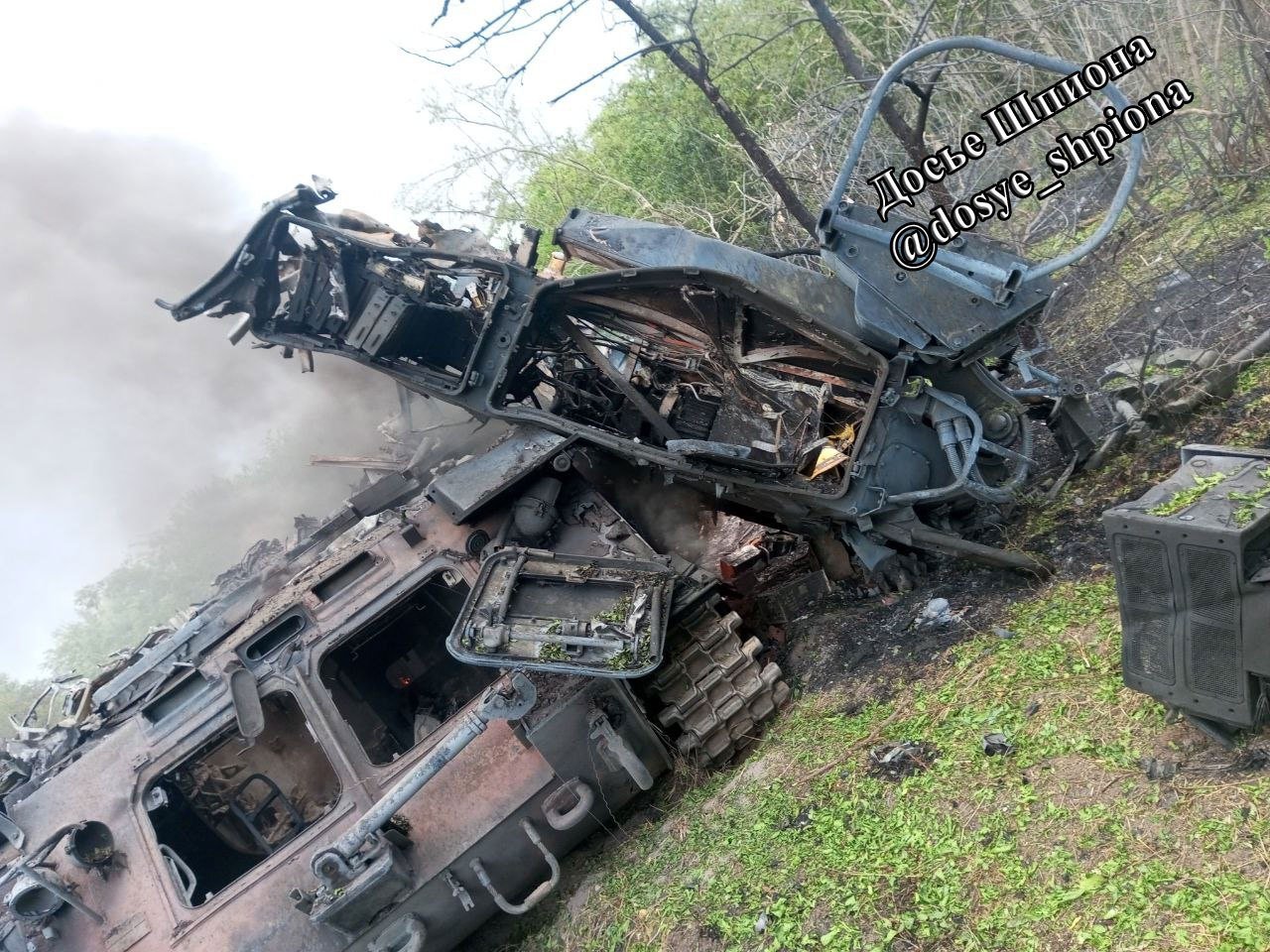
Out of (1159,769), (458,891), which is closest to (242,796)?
(458,891)

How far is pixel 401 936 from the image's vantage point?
4414mm

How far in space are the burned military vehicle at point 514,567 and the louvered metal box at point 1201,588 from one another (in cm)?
126

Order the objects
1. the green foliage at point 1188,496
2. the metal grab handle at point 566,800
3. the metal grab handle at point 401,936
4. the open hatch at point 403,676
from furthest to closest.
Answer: the open hatch at point 403,676 < the metal grab handle at point 566,800 < the metal grab handle at point 401,936 < the green foliage at point 1188,496

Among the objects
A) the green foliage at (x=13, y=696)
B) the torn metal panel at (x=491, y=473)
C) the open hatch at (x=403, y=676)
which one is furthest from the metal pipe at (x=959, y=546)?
the green foliage at (x=13, y=696)

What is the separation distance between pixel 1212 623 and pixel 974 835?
1.18 metres

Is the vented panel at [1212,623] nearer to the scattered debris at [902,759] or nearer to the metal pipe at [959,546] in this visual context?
the scattered debris at [902,759]

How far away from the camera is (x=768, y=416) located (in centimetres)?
525

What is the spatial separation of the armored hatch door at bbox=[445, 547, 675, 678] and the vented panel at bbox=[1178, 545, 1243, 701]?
91.0 inches

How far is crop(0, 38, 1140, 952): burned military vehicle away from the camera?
446cm

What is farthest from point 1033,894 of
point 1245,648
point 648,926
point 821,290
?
point 821,290

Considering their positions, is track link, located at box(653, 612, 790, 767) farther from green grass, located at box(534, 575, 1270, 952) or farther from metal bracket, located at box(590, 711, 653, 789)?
metal bracket, located at box(590, 711, 653, 789)

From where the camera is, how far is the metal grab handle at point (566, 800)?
4500 mm

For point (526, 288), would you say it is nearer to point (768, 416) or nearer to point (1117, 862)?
point (768, 416)

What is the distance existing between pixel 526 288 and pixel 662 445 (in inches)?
51.2
